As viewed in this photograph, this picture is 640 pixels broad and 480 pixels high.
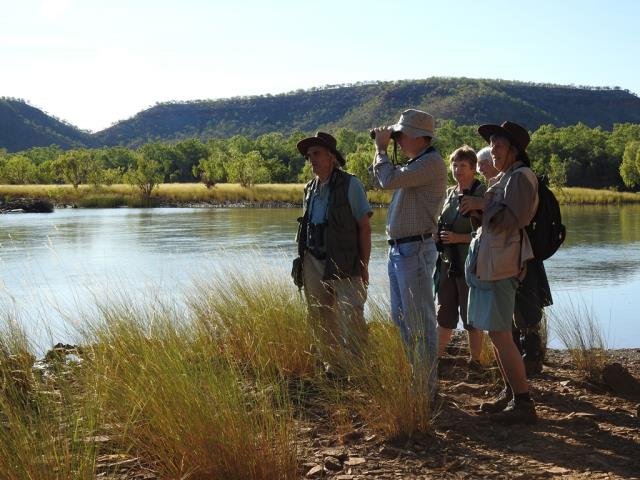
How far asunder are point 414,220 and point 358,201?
70cm

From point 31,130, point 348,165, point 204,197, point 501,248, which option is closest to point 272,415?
point 501,248

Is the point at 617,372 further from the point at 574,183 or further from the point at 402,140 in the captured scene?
the point at 574,183

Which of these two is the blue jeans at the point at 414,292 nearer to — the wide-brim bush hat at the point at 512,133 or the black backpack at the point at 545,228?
the black backpack at the point at 545,228

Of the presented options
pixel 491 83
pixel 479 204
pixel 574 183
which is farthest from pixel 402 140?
pixel 491 83

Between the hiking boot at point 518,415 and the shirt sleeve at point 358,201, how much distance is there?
5.15ft

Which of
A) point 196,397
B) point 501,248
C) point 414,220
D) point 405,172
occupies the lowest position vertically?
point 196,397

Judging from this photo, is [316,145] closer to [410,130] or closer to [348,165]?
[410,130]

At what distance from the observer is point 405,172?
4.43m

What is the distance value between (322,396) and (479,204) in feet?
5.17

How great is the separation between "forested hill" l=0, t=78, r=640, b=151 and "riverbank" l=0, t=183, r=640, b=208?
69.8m

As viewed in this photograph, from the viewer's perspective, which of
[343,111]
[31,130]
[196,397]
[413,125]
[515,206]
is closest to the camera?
[196,397]

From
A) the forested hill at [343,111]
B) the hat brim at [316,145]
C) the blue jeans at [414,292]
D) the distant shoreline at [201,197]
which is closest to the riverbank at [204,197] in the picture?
the distant shoreline at [201,197]

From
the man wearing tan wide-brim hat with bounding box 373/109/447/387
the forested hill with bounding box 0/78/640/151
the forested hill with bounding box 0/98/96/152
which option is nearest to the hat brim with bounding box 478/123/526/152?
the man wearing tan wide-brim hat with bounding box 373/109/447/387

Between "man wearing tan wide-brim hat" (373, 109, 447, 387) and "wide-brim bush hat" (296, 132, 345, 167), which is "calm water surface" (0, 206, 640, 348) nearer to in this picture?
"wide-brim bush hat" (296, 132, 345, 167)
